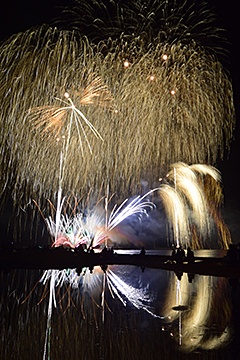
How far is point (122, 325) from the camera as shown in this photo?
20.1ft

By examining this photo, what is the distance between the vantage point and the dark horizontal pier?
53.9ft

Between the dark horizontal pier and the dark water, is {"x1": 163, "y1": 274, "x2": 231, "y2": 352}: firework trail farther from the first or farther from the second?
the dark horizontal pier

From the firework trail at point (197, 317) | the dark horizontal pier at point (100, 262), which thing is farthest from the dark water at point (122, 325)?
the dark horizontal pier at point (100, 262)

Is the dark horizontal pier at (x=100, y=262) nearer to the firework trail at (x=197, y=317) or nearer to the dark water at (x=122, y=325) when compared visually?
the firework trail at (x=197, y=317)

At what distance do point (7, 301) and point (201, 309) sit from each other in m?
5.64

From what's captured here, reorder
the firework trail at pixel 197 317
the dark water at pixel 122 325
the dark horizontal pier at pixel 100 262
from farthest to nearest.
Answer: the dark horizontal pier at pixel 100 262 < the firework trail at pixel 197 317 < the dark water at pixel 122 325

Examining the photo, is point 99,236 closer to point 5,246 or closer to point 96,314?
point 5,246

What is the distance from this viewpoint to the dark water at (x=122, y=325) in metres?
4.64

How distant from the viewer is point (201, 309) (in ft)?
24.7

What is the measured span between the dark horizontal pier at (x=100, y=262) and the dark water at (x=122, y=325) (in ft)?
22.4

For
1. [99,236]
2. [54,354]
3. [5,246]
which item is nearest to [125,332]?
[54,354]

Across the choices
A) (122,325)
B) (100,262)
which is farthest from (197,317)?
(100,262)

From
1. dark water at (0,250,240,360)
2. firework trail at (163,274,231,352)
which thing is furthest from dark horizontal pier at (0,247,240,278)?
dark water at (0,250,240,360)

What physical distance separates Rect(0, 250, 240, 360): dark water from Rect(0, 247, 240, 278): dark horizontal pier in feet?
22.4
